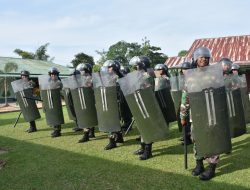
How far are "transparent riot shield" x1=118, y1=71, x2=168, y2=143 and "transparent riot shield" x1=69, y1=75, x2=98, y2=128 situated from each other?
2.17m

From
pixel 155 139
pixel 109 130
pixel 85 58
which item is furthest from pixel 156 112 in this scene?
pixel 85 58

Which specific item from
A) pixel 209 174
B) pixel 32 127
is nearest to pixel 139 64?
pixel 209 174

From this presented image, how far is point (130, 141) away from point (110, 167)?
2313 millimetres

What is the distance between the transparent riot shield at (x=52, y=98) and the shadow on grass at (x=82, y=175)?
90.8 inches

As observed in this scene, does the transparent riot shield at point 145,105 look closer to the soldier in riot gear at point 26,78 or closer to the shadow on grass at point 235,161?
the shadow on grass at point 235,161

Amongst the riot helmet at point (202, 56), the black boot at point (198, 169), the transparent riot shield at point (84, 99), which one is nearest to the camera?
the riot helmet at point (202, 56)

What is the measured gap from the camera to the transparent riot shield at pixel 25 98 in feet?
34.3

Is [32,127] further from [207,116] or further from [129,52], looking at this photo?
[129,52]

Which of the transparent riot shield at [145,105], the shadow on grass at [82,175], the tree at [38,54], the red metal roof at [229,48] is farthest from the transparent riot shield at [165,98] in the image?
the tree at [38,54]

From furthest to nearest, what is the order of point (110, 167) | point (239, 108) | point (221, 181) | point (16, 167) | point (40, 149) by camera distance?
point (40, 149) < point (239, 108) < point (16, 167) < point (110, 167) < point (221, 181)

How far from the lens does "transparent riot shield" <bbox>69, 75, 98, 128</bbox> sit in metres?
8.16

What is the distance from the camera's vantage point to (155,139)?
612cm

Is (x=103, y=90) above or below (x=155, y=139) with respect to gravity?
above

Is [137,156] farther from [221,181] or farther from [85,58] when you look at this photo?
[85,58]
